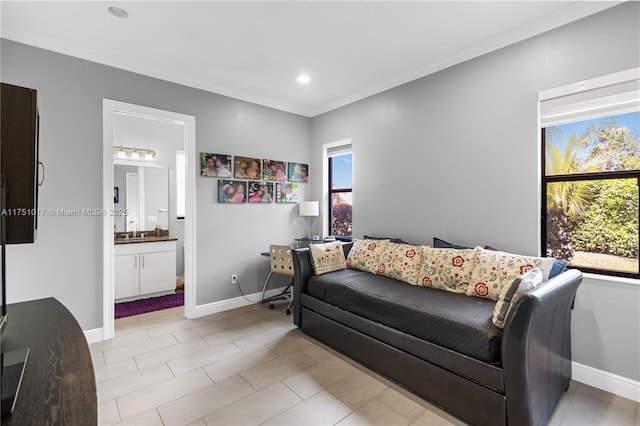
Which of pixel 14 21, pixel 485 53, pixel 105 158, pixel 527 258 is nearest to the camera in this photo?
pixel 527 258

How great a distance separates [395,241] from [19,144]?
3.09 m

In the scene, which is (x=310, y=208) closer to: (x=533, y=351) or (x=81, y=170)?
(x=81, y=170)

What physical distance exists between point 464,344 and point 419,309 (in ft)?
1.23

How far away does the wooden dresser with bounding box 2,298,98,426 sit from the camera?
721mm

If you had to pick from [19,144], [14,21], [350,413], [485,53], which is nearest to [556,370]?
[350,413]

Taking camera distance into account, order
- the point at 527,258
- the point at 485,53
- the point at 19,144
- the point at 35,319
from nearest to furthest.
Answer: the point at 19,144 → the point at 35,319 → the point at 527,258 → the point at 485,53

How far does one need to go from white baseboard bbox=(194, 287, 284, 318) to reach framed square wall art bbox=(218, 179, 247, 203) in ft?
4.21

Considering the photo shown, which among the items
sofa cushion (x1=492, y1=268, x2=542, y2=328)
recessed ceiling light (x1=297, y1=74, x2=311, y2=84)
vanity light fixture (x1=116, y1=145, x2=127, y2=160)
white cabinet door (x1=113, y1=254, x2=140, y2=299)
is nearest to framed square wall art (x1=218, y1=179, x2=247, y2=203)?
recessed ceiling light (x1=297, y1=74, x2=311, y2=84)

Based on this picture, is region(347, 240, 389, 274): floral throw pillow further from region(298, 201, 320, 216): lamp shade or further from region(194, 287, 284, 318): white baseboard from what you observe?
region(194, 287, 284, 318): white baseboard

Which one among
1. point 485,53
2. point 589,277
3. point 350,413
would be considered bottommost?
point 350,413

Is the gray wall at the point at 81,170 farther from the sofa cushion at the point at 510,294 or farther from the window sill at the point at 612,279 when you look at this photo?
the window sill at the point at 612,279

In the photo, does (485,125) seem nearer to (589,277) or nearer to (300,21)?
(589,277)

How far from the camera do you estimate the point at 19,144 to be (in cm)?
85

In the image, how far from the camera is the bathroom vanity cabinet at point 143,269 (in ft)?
13.6
